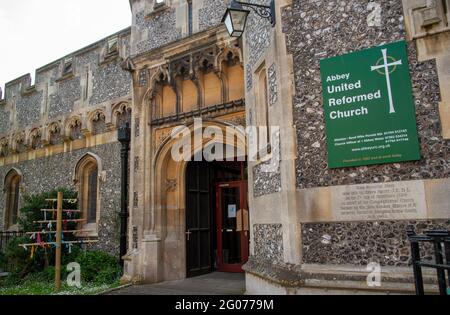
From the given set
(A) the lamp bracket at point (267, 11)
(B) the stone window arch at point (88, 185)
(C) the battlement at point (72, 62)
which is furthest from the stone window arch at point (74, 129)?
(A) the lamp bracket at point (267, 11)

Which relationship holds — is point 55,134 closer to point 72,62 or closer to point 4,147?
point 72,62

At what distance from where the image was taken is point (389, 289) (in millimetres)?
3691

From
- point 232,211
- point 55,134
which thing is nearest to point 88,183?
point 55,134

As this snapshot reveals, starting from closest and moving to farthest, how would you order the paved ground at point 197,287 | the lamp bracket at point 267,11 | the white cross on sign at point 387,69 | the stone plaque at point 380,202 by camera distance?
the stone plaque at point 380,202 < the white cross on sign at point 387,69 < the lamp bracket at point 267,11 < the paved ground at point 197,287

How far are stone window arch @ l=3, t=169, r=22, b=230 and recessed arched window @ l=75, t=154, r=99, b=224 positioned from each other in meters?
3.91

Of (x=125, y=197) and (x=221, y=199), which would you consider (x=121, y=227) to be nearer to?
(x=125, y=197)

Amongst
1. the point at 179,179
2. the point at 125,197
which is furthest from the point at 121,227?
the point at 179,179

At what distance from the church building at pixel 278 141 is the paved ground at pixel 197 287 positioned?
1.34 ft

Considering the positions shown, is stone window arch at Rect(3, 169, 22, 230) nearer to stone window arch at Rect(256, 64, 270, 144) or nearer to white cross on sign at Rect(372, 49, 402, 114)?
stone window arch at Rect(256, 64, 270, 144)

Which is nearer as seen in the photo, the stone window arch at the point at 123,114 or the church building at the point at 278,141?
the church building at the point at 278,141

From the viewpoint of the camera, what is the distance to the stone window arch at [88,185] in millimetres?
9711

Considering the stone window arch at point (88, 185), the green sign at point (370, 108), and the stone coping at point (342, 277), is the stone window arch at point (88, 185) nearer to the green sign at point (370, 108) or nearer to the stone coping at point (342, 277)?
the stone coping at point (342, 277)

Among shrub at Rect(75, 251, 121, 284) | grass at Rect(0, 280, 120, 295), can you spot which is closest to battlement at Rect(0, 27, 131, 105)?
shrub at Rect(75, 251, 121, 284)

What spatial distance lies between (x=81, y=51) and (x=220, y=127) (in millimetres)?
6097
